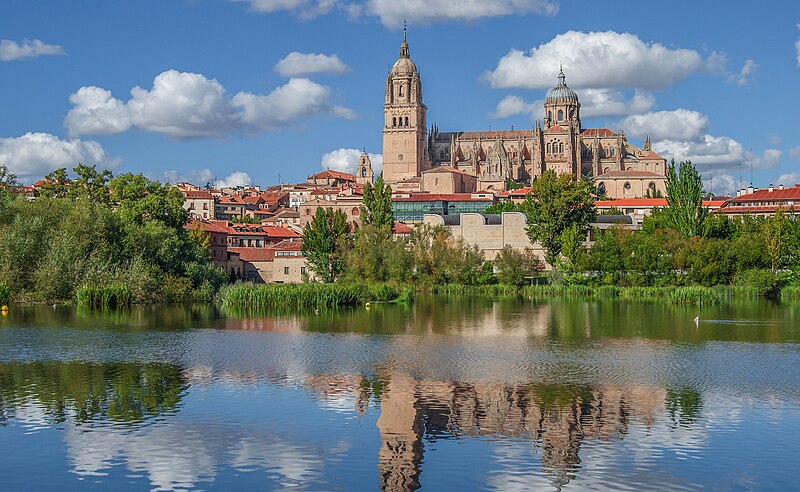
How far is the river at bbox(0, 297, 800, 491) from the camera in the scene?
12719 mm

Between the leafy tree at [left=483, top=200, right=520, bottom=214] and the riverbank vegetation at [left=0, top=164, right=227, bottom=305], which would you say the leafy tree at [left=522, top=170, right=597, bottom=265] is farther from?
the riverbank vegetation at [left=0, top=164, right=227, bottom=305]

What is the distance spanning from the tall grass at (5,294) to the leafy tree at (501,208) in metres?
47.8

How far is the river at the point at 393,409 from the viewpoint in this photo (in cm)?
1272

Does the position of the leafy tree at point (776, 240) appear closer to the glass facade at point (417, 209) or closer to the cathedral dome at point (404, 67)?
the glass facade at point (417, 209)

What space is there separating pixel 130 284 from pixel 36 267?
393cm

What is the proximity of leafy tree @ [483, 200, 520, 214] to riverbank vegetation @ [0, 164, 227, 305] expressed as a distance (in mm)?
36654

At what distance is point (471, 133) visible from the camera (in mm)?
127688

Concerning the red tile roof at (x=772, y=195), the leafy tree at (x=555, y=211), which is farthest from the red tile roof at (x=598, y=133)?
the leafy tree at (x=555, y=211)

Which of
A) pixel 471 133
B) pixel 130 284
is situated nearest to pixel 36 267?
pixel 130 284

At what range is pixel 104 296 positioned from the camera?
39438 mm

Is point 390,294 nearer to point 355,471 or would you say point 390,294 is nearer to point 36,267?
point 36,267

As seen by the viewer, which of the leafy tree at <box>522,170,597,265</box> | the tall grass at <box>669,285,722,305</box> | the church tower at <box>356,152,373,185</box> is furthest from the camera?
the church tower at <box>356,152,373,185</box>

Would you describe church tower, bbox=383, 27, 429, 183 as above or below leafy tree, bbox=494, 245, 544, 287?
above

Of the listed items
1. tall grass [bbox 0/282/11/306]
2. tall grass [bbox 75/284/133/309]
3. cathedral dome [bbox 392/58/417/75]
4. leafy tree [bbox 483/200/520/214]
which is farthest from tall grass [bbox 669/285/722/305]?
cathedral dome [bbox 392/58/417/75]
